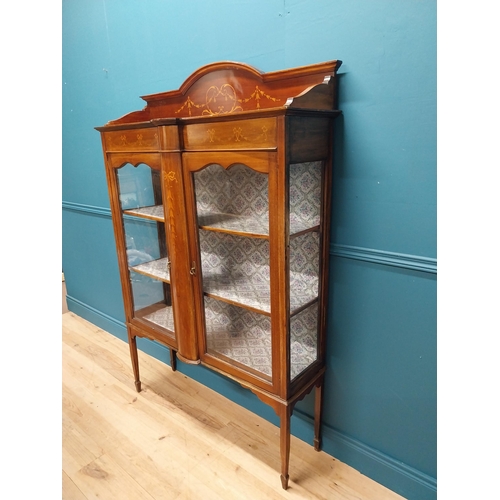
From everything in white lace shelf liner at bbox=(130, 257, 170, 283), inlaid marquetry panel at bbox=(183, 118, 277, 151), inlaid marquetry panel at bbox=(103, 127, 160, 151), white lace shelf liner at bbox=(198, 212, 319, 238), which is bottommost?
white lace shelf liner at bbox=(130, 257, 170, 283)

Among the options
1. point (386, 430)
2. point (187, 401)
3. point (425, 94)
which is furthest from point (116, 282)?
point (425, 94)

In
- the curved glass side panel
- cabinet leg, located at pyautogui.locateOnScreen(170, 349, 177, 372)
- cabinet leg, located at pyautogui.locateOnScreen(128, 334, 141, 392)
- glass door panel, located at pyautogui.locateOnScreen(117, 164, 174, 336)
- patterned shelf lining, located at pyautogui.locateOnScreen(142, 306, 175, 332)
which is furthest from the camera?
cabinet leg, located at pyautogui.locateOnScreen(170, 349, 177, 372)

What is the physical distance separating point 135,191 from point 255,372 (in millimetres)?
1008

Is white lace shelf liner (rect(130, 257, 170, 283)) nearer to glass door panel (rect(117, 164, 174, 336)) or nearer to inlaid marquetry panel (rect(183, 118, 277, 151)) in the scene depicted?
glass door panel (rect(117, 164, 174, 336))

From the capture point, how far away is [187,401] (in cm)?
203

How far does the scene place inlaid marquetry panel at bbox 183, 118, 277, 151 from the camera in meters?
1.14

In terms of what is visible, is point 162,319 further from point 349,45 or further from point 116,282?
point 349,45

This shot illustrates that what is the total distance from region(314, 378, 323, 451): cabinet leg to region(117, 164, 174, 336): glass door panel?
731 mm

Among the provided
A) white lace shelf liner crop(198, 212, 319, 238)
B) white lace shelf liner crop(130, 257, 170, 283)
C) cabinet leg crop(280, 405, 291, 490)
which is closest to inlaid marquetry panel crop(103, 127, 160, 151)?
white lace shelf liner crop(198, 212, 319, 238)

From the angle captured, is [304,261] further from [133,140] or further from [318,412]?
[133,140]

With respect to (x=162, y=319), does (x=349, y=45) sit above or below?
above

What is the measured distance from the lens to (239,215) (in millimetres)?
1629

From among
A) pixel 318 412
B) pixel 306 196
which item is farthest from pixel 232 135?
pixel 318 412

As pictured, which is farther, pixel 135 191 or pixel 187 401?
pixel 187 401
